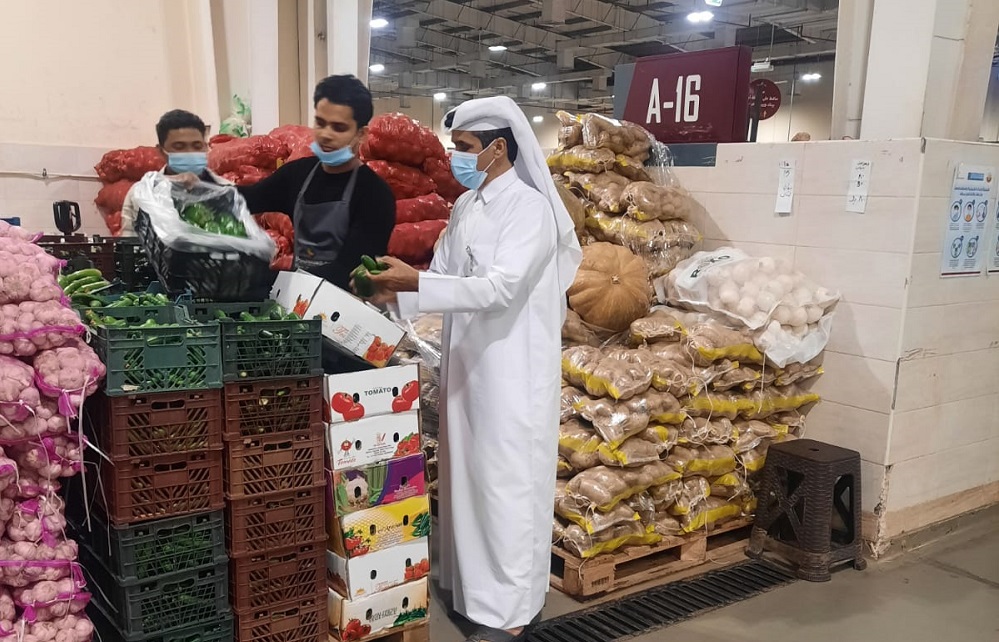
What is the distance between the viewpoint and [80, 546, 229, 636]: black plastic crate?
2064mm

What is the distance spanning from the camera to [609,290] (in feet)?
11.7

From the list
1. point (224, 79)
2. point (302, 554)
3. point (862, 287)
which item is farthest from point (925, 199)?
point (224, 79)

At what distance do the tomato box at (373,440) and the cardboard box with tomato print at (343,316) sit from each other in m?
0.19

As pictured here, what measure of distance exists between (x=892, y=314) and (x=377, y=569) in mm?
2475

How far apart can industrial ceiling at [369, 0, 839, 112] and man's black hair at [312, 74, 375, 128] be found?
306 inches

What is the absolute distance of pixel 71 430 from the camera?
204 centimetres

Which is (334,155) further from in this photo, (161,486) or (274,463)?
(161,486)

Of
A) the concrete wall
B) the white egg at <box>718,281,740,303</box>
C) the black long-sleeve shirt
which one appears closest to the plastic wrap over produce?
the white egg at <box>718,281,740,303</box>

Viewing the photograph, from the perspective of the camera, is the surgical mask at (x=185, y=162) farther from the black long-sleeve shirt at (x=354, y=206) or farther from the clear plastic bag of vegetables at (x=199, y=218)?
the clear plastic bag of vegetables at (x=199, y=218)

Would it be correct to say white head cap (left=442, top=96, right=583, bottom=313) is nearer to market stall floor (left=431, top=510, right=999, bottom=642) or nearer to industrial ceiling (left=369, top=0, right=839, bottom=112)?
market stall floor (left=431, top=510, right=999, bottom=642)

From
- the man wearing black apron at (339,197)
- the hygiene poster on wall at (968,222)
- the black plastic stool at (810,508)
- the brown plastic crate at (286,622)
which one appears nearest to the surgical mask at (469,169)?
the man wearing black apron at (339,197)

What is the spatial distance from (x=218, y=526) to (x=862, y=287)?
288 centimetres

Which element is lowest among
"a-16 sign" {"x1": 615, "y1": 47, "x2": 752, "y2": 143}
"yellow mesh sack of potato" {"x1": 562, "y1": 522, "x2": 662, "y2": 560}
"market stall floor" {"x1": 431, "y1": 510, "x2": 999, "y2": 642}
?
"market stall floor" {"x1": 431, "y1": 510, "x2": 999, "y2": 642}

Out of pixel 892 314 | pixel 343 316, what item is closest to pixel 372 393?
pixel 343 316
